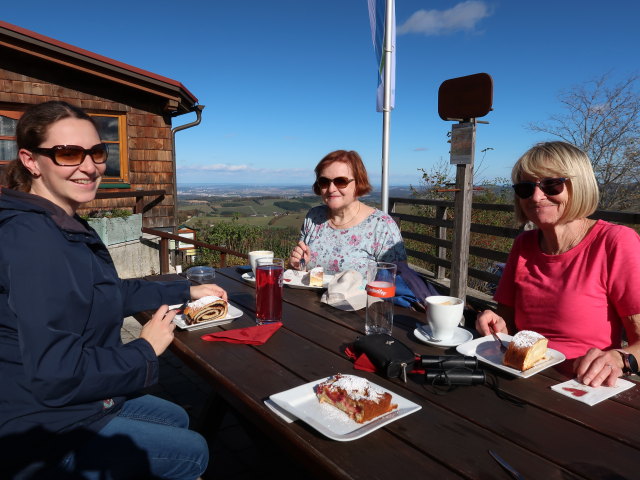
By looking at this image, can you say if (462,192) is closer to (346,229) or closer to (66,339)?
(346,229)

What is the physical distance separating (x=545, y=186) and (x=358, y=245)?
1267 mm

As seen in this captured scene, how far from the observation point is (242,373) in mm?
1351

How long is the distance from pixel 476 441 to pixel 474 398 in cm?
22

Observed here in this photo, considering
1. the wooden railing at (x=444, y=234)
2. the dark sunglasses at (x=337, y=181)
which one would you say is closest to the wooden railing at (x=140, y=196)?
the wooden railing at (x=444, y=234)

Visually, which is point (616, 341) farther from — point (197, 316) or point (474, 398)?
point (197, 316)

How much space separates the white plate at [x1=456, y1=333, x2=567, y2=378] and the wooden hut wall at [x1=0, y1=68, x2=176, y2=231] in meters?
7.45

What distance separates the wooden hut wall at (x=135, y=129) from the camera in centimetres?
715

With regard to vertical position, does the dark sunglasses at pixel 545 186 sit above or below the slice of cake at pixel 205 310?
above

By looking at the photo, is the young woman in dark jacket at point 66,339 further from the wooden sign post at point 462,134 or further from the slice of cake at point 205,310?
the wooden sign post at point 462,134

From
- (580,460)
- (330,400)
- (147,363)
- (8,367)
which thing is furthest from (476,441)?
(8,367)

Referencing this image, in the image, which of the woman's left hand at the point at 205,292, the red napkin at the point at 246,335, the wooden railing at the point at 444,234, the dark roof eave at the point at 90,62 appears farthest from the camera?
the dark roof eave at the point at 90,62

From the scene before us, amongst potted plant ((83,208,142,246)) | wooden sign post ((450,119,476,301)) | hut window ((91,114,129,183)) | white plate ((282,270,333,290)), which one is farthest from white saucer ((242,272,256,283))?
hut window ((91,114,129,183))

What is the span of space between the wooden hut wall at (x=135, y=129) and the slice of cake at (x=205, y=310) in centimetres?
660

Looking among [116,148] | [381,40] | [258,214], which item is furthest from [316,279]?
[258,214]
